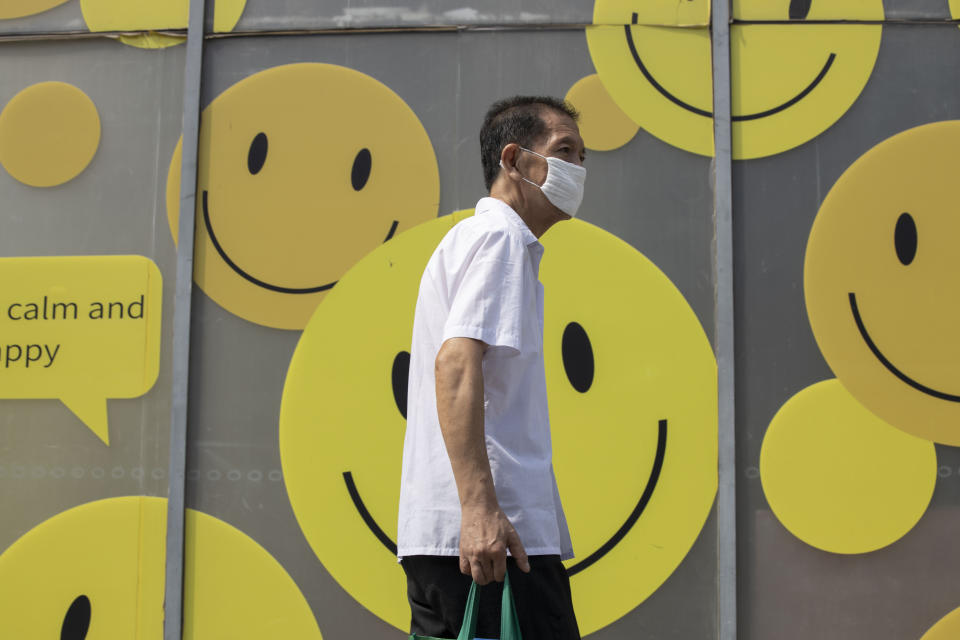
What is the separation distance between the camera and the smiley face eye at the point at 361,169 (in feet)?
11.8

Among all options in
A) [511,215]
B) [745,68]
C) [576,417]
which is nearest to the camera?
[511,215]

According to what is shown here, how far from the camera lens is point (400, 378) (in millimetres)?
3500

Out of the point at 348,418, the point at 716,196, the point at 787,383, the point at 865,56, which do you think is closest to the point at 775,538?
the point at 787,383

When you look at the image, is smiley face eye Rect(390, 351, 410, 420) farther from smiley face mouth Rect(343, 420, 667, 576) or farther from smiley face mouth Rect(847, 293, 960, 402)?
smiley face mouth Rect(847, 293, 960, 402)

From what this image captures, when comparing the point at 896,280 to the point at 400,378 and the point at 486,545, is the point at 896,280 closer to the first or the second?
the point at 400,378

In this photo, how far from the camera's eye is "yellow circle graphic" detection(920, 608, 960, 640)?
333 cm

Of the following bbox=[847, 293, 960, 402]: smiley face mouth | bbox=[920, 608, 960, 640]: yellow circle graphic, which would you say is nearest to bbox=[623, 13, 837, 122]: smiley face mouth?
bbox=[847, 293, 960, 402]: smiley face mouth

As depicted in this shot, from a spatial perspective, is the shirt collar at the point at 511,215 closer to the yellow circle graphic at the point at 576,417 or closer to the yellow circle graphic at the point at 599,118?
the yellow circle graphic at the point at 576,417

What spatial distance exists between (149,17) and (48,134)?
0.68 metres

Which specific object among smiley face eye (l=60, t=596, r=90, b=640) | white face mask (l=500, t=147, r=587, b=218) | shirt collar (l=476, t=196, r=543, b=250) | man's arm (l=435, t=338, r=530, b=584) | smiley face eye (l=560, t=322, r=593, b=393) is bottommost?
smiley face eye (l=60, t=596, r=90, b=640)

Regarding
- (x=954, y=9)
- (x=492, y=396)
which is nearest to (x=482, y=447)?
(x=492, y=396)

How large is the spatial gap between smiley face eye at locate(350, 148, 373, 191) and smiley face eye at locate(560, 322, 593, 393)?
3.45ft

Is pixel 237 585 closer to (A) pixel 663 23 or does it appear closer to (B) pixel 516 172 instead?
(B) pixel 516 172

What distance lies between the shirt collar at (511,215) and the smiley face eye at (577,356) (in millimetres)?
1546
